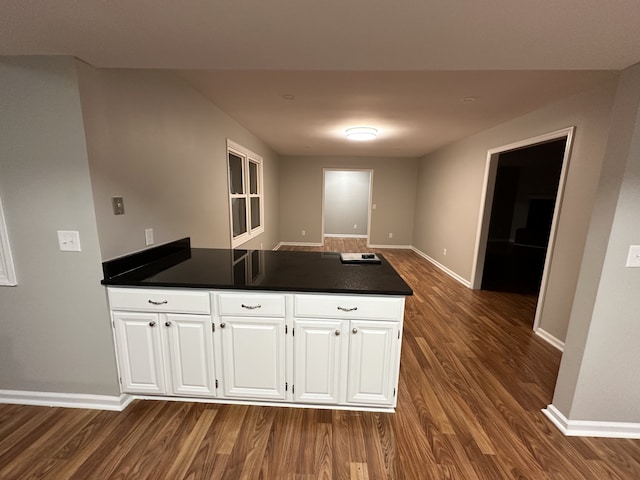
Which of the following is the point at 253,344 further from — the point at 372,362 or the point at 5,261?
the point at 5,261

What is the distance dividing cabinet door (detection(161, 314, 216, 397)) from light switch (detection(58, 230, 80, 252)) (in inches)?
26.5

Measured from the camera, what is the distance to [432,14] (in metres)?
1.03

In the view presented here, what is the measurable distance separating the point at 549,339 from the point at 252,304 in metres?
3.02

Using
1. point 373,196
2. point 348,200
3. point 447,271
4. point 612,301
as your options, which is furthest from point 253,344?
point 348,200

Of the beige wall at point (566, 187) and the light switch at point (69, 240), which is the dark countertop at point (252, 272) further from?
the beige wall at point (566, 187)

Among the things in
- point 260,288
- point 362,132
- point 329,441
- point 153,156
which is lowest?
point 329,441

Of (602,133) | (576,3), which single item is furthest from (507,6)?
(602,133)

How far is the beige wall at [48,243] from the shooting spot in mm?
1432

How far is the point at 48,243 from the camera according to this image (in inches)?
62.4

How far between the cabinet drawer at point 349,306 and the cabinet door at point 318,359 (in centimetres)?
6

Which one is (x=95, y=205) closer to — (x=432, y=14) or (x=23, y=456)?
(x=23, y=456)

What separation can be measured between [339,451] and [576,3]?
7.34 ft

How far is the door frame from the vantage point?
2.63 meters

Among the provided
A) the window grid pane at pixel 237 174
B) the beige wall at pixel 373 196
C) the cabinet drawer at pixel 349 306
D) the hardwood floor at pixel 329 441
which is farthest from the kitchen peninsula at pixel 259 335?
the beige wall at pixel 373 196
